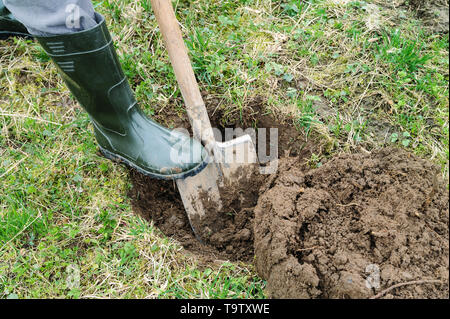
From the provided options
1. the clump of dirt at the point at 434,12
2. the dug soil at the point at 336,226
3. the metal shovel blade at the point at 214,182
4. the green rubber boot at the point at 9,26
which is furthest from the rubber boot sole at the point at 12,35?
the clump of dirt at the point at 434,12

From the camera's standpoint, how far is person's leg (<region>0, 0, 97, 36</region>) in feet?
5.36

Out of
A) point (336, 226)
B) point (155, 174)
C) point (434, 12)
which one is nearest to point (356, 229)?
point (336, 226)

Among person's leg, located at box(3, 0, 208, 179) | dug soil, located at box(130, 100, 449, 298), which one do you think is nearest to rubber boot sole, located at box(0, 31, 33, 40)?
person's leg, located at box(3, 0, 208, 179)

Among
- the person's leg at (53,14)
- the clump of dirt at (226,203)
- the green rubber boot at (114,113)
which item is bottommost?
the clump of dirt at (226,203)

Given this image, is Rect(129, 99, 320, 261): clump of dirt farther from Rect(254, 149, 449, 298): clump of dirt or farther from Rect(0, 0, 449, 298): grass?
Rect(254, 149, 449, 298): clump of dirt

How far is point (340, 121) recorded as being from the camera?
2.15 metres

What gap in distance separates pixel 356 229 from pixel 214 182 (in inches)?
31.2

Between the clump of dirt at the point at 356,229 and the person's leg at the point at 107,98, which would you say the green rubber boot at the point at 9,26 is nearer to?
the person's leg at the point at 107,98

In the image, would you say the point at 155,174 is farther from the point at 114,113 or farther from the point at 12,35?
the point at 12,35

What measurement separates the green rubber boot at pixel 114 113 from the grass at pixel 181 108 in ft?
0.58

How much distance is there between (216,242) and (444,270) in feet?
3.53

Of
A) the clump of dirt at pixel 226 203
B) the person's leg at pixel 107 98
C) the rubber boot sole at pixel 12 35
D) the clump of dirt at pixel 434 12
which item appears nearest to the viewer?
the person's leg at pixel 107 98

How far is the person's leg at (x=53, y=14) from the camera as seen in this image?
163 cm

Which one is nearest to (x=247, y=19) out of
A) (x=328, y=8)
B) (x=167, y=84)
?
(x=328, y=8)
